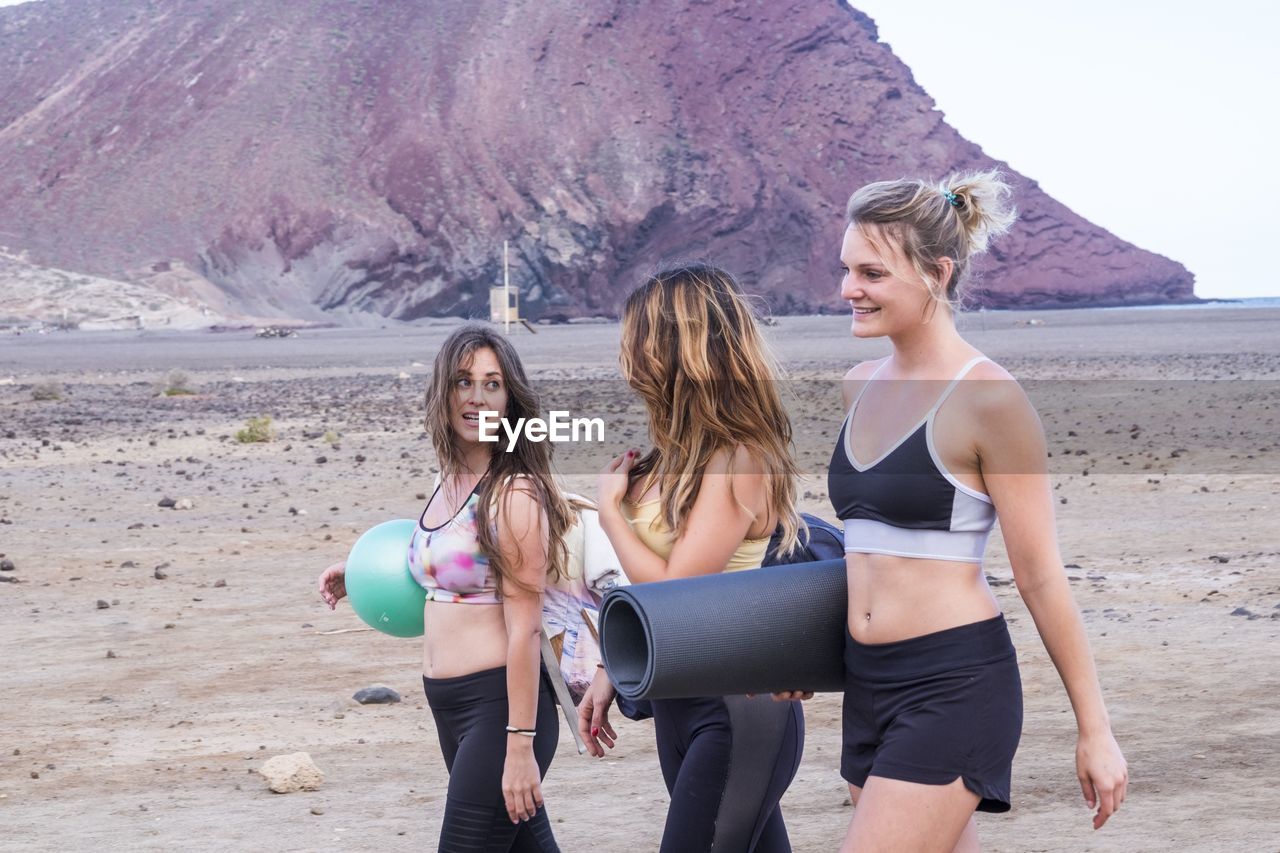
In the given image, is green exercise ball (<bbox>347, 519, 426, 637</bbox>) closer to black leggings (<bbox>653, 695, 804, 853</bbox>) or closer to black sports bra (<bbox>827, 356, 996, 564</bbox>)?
black leggings (<bbox>653, 695, 804, 853</bbox>)

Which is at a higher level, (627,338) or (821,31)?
(821,31)

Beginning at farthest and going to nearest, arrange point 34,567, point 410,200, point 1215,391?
point 410,200 → point 1215,391 → point 34,567

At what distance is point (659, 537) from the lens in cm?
316

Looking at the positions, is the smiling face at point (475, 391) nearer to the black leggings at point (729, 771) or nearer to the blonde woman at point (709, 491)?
the blonde woman at point (709, 491)

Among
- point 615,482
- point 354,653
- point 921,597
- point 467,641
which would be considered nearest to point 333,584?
point 467,641

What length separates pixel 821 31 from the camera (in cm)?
12250

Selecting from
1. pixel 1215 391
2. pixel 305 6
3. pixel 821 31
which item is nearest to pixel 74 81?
pixel 305 6

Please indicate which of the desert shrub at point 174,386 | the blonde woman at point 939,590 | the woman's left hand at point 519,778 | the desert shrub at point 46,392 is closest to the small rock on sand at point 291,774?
the woman's left hand at point 519,778

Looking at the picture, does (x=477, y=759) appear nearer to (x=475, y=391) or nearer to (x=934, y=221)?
(x=475, y=391)

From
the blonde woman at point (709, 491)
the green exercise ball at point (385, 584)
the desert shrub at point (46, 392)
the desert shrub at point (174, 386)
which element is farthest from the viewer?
the desert shrub at point (174, 386)

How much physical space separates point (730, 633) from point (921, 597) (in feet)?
1.12

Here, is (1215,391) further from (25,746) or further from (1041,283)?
(1041,283)

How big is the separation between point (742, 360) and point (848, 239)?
354mm

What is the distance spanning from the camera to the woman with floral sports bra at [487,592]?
3.32 metres
